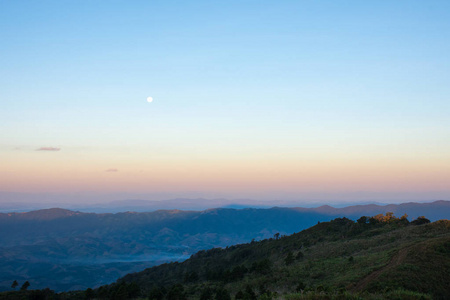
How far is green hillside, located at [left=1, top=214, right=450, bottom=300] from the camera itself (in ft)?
66.8

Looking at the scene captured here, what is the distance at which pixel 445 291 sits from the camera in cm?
2011

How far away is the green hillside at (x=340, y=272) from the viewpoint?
802 inches

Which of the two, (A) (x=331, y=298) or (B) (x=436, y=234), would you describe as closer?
(A) (x=331, y=298)

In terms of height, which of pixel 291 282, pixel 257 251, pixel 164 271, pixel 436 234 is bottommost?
pixel 164 271

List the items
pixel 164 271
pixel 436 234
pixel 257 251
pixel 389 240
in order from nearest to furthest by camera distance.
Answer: pixel 436 234 < pixel 389 240 < pixel 257 251 < pixel 164 271

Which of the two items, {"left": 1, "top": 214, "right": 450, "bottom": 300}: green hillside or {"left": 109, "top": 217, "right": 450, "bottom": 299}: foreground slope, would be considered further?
{"left": 109, "top": 217, "right": 450, "bottom": 299}: foreground slope

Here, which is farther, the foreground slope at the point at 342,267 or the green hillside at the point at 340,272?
the foreground slope at the point at 342,267


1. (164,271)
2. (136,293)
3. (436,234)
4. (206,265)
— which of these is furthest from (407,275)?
(164,271)

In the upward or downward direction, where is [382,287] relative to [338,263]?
upward

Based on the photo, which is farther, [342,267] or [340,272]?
[342,267]

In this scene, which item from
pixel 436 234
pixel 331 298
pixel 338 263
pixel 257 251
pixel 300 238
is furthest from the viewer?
pixel 257 251

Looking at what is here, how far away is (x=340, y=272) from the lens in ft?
104

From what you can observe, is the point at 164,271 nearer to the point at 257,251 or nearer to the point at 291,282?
the point at 257,251

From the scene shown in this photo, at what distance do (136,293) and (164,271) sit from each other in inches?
1747
